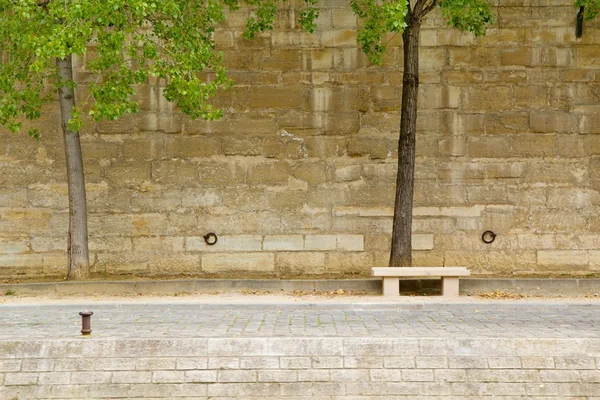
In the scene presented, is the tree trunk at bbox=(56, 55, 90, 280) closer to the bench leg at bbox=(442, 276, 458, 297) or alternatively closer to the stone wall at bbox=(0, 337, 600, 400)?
the bench leg at bbox=(442, 276, 458, 297)

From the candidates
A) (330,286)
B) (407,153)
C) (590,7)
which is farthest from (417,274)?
(590,7)

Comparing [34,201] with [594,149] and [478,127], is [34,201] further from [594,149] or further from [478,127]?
[594,149]

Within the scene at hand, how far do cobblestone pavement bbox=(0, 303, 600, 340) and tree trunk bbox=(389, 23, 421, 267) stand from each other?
243 cm

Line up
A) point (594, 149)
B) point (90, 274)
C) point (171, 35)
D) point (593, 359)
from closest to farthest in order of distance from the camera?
point (593, 359), point (171, 35), point (90, 274), point (594, 149)

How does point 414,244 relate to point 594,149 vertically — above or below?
below

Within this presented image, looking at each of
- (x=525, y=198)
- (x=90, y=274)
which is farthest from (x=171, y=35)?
(x=525, y=198)

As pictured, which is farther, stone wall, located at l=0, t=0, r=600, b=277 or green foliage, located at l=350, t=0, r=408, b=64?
stone wall, located at l=0, t=0, r=600, b=277

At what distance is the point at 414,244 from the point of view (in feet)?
48.7

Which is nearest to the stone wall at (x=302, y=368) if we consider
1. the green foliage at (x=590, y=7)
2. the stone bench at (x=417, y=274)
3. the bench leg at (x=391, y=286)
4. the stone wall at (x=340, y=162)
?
the stone bench at (x=417, y=274)

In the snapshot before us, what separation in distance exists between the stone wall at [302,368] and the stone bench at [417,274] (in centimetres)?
482

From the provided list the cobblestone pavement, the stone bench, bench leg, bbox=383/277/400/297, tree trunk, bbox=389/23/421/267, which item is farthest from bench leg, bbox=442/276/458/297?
the cobblestone pavement

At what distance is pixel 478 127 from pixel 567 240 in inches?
89.1

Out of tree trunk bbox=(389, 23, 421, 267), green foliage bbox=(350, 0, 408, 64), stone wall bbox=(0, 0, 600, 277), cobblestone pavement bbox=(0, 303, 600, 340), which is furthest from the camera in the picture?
stone wall bbox=(0, 0, 600, 277)

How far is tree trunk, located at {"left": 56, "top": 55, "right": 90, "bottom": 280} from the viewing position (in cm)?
1349
